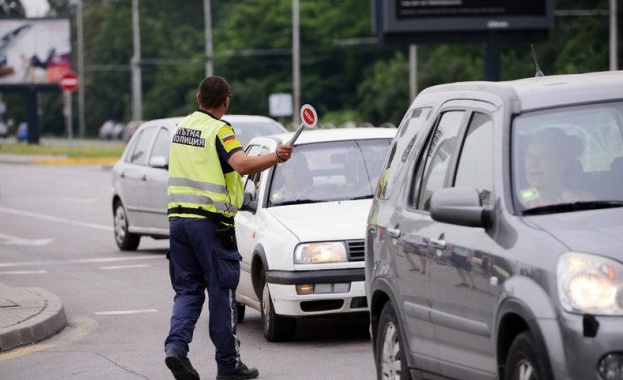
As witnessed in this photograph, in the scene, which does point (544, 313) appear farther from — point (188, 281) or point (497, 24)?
point (497, 24)

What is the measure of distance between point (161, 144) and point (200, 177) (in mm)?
10818

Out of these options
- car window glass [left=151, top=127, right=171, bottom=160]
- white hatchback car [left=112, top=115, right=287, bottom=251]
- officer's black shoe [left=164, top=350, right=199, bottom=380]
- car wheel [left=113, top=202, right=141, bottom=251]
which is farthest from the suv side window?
car wheel [left=113, top=202, right=141, bottom=251]

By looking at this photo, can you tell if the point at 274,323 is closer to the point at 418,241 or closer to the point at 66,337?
the point at 66,337

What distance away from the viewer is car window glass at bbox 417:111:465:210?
7.56 m

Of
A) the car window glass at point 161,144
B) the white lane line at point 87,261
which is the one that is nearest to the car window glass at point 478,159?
the white lane line at point 87,261

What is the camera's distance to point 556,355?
5938 millimetres

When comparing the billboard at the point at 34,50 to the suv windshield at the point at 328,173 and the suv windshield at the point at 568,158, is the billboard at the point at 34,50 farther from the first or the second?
the suv windshield at the point at 568,158

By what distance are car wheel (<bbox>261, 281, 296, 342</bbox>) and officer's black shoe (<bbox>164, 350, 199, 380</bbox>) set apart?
7.09 ft

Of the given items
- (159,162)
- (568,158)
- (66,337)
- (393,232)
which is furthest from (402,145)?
(159,162)

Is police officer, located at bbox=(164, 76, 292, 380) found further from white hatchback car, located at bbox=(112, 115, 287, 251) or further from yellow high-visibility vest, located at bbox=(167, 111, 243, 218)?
white hatchback car, located at bbox=(112, 115, 287, 251)

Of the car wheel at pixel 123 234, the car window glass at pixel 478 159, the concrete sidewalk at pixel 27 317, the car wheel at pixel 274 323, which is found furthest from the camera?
the car wheel at pixel 123 234

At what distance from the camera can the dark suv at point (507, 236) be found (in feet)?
19.6

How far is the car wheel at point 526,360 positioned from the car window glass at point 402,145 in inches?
79.1

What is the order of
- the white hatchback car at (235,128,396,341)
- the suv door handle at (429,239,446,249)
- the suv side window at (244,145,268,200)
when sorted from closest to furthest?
the suv door handle at (429,239,446,249), the white hatchback car at (235,128,396,341), the suv side window at (244,145,268,200)
